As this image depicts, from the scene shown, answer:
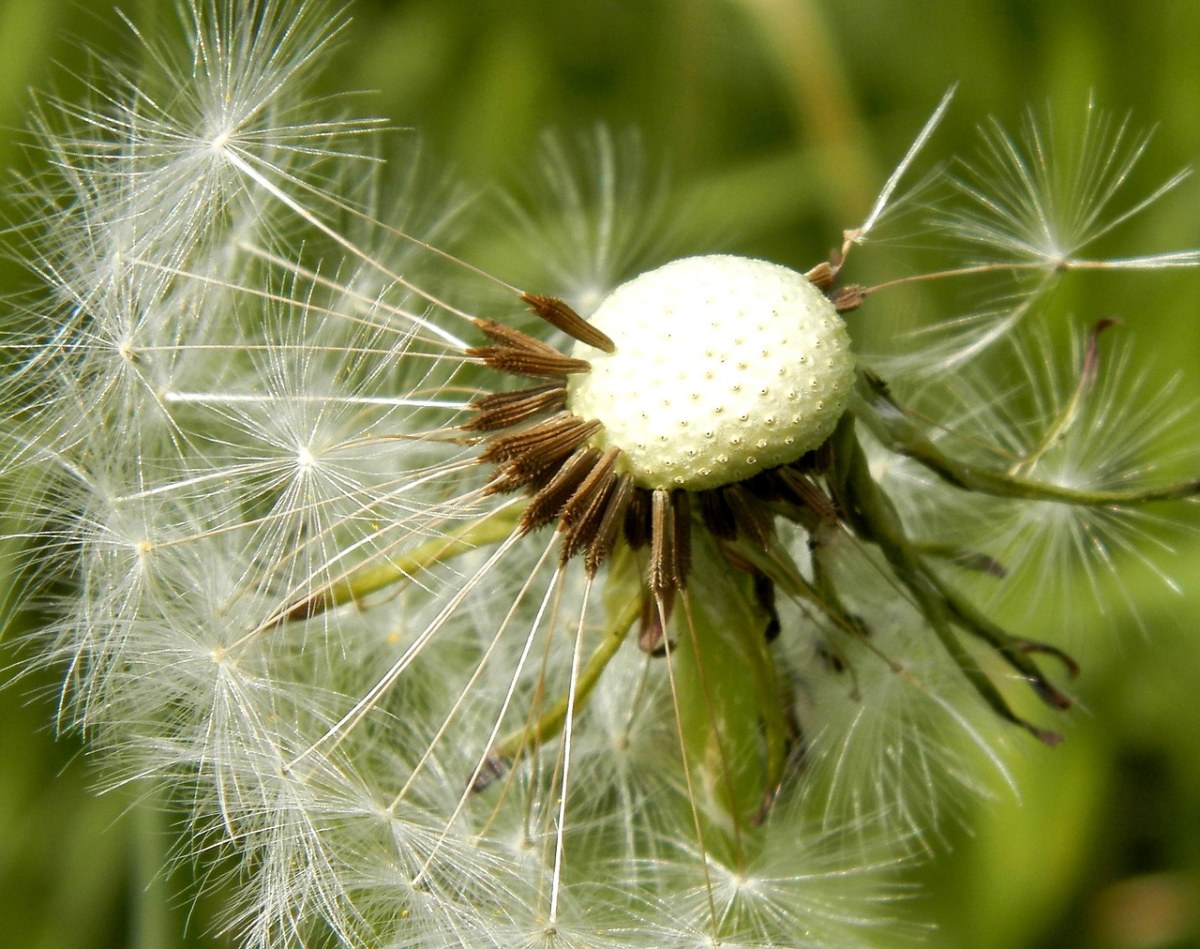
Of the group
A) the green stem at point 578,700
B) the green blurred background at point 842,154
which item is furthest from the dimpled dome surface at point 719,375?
the green blurred background at point 842,154

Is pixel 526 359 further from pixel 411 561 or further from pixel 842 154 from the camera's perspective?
pixel 842 154

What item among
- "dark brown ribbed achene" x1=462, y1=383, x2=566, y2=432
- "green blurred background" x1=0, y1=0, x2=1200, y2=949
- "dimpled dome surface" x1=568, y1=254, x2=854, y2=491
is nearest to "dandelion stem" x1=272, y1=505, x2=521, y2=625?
"dark brown ribbed achene" x1=462, y1=383, x2=566, y2=432

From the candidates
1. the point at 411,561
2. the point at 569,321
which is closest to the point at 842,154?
the point at 569,321

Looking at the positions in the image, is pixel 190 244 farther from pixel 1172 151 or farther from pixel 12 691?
pixel 1172 151

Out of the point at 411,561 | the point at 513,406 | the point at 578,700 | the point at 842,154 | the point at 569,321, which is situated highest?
the point at 842,154

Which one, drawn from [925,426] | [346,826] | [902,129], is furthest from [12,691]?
[902,129]

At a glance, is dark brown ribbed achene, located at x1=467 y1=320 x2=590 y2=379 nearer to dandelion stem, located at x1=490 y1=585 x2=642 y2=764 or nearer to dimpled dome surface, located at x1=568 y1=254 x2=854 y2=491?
dimpled dome surface, located at x1=568 y1=254 x2=854 y2=491
